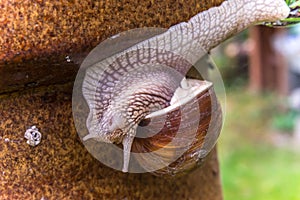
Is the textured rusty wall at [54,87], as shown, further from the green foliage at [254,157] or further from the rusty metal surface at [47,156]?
the green foliage at [254,157]

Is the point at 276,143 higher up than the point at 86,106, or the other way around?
the point at 86,106

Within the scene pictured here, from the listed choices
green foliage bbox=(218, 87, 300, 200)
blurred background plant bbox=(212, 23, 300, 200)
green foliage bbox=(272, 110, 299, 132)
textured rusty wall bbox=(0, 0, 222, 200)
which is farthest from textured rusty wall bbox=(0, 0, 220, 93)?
green foliage bbox=(272, 110, 299, 132)

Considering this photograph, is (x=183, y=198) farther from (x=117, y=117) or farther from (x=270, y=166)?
(x=270, y=166)

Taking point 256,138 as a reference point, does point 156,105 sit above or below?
above

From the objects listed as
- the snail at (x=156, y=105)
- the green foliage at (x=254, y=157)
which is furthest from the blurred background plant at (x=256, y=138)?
the snail at (x=156, y=105)

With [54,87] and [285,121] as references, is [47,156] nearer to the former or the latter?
[54,87]

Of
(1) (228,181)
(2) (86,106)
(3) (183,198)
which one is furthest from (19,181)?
(1) (228,181)

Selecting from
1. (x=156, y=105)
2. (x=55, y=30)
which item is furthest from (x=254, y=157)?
(x=55, y=30)
